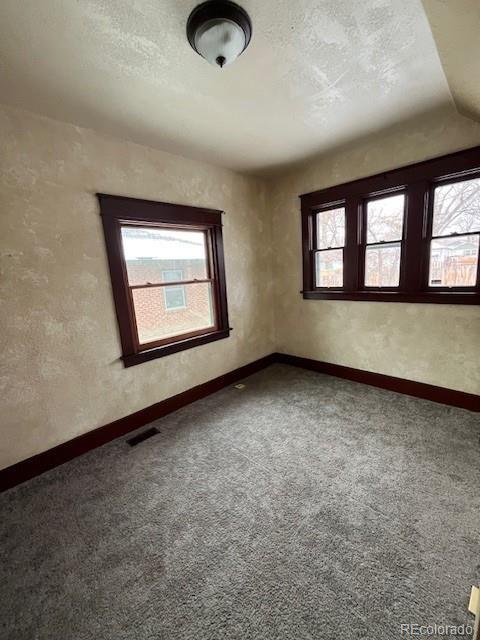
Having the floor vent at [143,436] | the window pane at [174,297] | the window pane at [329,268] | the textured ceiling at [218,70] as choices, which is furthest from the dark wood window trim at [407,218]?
the floor vent at [143,436]

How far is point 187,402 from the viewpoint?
2.93m

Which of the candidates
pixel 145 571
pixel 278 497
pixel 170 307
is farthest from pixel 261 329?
pixel 145 571

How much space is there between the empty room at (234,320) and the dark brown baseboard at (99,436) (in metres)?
0.02

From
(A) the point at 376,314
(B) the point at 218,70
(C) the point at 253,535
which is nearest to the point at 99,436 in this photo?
(C) the point at 253,535

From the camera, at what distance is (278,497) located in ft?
5.46

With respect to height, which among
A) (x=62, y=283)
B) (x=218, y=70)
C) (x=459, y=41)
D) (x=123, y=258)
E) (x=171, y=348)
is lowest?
(x=171, y=348)

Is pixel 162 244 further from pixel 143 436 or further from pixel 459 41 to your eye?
pixel 459 41

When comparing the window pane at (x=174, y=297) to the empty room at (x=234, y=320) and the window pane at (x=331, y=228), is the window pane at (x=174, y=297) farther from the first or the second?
the window pane at (x=331, y=228)

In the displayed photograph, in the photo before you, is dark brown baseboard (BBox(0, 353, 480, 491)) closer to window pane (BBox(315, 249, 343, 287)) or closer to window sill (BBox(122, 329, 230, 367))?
window sill (BBox(122, 329, 230, 367))

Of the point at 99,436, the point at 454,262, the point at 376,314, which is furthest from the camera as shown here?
the point at 376,314

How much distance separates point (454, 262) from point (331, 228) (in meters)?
1.31

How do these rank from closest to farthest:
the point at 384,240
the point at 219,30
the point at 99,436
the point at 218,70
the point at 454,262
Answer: the point at 219,30 → the point at 218,70 → the point at 99,436 → the point at 454,262 → the point at 384,240

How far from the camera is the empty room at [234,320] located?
118 centimetres

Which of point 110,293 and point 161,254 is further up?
point 161,254
